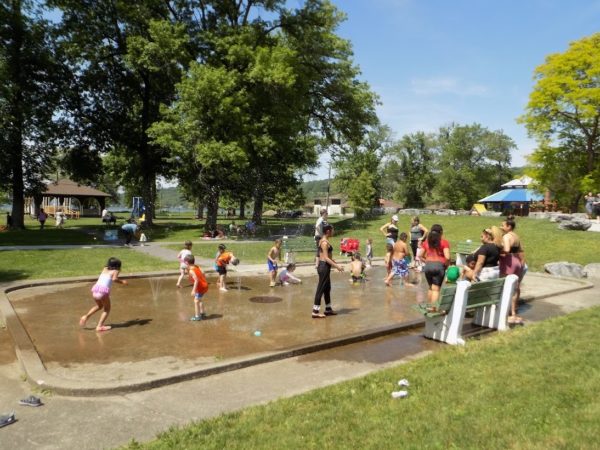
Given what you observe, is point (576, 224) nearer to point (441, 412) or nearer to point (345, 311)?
point (345, 311)

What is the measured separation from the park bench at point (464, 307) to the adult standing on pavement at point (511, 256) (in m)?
0.27

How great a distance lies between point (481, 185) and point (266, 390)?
252 ft

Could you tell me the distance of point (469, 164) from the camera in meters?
77.7

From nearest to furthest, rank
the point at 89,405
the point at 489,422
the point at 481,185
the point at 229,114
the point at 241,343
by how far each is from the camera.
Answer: the point at 489,422 < the point at 89,405 < the point at 241,343 < the point at 229,114 < the point at 481,185

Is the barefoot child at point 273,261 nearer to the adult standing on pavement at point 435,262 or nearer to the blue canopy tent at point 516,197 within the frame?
the adult standing on pavement at point 435,262

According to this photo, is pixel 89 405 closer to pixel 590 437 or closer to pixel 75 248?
pixel 590 437

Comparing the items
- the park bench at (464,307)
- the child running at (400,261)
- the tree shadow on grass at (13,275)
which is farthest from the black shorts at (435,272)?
the tree shadow on grass at (13,275)

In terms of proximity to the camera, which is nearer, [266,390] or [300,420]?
[300,420]

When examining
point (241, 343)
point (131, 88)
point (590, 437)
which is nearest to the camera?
point (590, 437)

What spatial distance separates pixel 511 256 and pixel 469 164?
73.6m

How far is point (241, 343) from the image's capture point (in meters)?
7.38

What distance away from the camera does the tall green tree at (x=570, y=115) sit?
96.6 ft

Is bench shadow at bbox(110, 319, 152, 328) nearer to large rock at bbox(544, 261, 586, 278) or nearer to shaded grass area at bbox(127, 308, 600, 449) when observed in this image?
shaded grass area at bbox(127, 308, 600, 449)

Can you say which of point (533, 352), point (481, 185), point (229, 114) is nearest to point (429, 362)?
point (533, 352)
